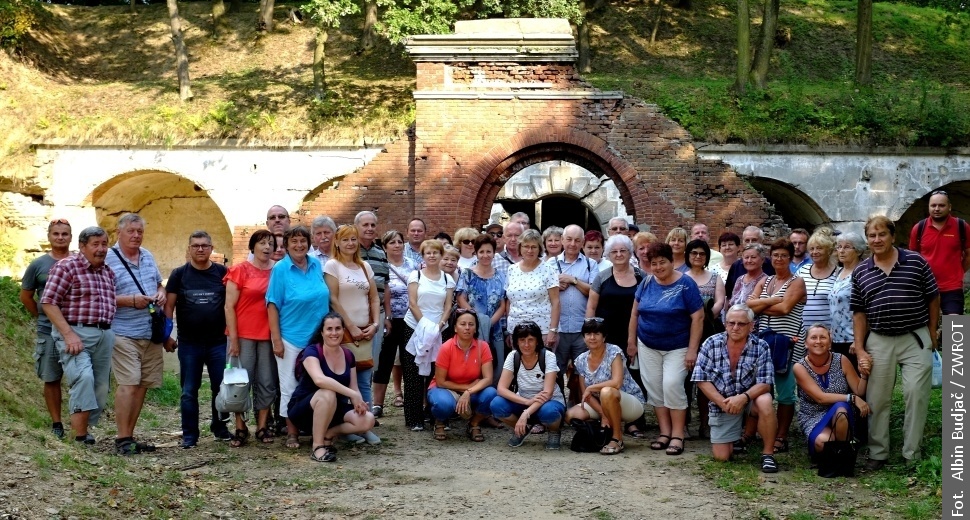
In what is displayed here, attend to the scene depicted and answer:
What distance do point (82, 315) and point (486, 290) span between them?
3.54 meters

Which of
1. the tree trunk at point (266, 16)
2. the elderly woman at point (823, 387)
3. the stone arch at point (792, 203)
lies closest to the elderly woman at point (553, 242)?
the elderly woman at point (823, 387)

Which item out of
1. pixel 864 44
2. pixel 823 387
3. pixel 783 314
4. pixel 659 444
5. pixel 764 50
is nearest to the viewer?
pixel 823 387

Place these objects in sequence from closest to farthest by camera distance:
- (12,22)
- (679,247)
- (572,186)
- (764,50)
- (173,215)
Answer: (679,247) → (572,186) → (764,50) → (173,215) → (12,22)

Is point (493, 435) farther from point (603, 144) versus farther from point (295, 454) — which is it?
point (603, 144)

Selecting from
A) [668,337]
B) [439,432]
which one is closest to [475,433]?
[439,432]

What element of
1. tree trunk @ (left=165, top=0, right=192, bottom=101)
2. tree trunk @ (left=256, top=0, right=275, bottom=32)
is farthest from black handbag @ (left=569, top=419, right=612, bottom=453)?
tree trunk @ (left=256, top=0, right=275, bottom=32)

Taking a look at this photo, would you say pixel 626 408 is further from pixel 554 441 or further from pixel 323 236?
pixel 323 236

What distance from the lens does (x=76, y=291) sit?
7.36m

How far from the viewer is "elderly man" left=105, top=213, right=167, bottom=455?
25.0 ft

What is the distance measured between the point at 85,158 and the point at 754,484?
656 inches

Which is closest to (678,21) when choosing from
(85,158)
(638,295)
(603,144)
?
(603,144)

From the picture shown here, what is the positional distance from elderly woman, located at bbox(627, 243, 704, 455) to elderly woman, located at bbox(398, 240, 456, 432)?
5.78 ft

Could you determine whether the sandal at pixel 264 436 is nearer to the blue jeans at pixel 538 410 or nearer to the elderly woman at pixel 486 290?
the blue jeans at pixel 538 410

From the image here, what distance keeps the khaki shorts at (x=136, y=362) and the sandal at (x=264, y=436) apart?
0.92 meters
